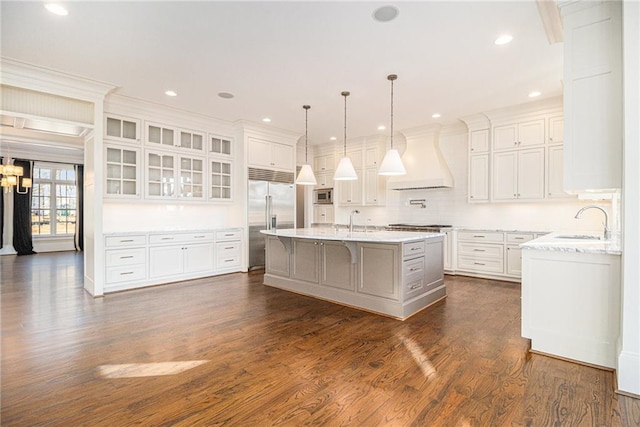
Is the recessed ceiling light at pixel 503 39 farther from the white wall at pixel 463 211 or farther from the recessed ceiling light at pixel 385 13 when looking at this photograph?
the white wall at pixel 463 211

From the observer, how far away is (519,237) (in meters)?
5.18

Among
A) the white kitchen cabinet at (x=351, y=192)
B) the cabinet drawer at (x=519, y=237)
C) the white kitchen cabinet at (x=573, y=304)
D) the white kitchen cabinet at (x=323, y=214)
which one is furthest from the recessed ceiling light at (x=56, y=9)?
the cabinet drawer at (x=519, y=237)

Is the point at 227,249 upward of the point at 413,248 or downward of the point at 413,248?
downward

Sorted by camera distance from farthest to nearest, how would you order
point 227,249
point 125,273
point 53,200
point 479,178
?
point 53,200 → point 227,249 → point 479,178 → point 125,273

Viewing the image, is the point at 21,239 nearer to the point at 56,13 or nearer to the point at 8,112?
the point at 8,112

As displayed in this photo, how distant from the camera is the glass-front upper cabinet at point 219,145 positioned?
A: 6047 mm

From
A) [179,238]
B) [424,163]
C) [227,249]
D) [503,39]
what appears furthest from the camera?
[424,163]

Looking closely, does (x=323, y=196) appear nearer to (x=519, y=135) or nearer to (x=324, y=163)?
(x=324, y=163)

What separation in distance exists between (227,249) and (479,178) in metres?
4.76

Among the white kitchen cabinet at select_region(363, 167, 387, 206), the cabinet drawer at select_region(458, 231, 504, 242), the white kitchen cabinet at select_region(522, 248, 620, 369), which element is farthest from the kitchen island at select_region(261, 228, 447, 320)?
the white kitchen cabinet at select_region(363, 167, 387, 206)

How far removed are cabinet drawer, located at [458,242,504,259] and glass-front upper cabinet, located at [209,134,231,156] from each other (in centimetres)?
477

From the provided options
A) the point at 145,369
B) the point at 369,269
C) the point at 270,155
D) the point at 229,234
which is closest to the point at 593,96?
the point at 369,269

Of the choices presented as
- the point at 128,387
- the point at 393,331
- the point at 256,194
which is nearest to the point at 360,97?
the point at 256,194

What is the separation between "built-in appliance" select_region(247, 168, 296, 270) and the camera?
6332 mm
